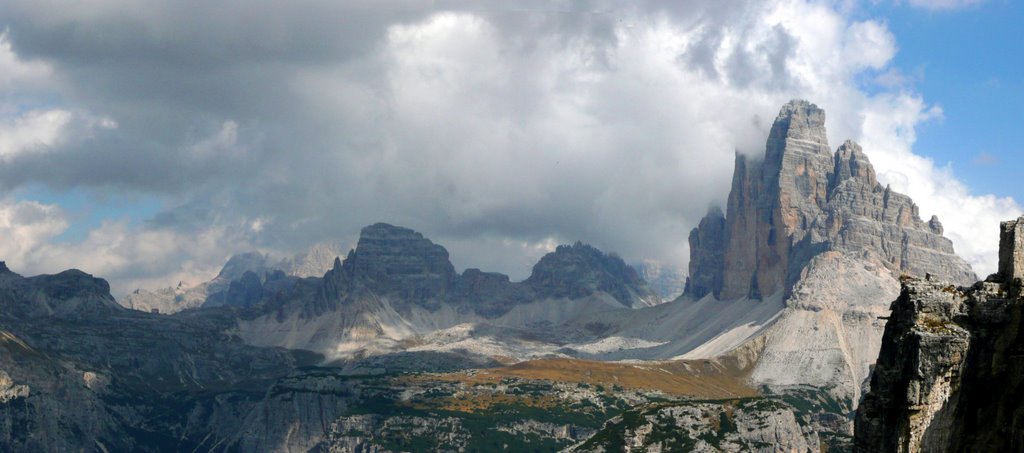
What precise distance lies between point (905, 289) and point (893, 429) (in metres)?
8.81

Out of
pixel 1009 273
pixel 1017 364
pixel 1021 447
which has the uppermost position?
pixel 1009 273

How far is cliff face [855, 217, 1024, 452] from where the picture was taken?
73125 mm

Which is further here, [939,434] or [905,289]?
[905,289]

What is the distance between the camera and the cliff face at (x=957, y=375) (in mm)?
73125

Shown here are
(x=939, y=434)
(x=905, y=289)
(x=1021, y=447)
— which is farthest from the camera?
(x=905, y=289)

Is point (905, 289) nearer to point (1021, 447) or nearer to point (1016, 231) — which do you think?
point (1016, 231)

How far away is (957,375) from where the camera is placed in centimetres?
7431

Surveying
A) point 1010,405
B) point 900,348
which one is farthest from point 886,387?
point 1010,405

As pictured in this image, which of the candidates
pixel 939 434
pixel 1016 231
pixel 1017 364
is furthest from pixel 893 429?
pixel 1016 231

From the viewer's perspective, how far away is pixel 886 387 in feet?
254

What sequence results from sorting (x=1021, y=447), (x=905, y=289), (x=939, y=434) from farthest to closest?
(x=905, y=289) < (x=939, y=434) < (x=1021, y=447)

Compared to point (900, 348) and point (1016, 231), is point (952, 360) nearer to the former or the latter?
point (900, 348)

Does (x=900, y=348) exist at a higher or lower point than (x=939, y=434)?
higher

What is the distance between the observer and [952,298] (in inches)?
3044
